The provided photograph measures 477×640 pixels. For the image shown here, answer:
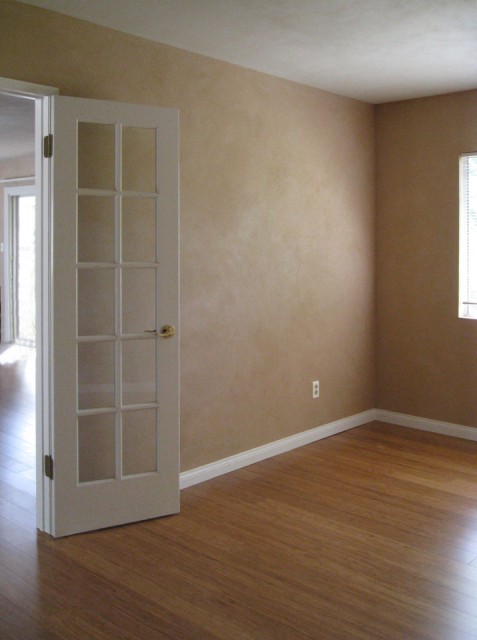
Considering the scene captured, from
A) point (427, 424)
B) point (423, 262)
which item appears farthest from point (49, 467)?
point (423, 262)

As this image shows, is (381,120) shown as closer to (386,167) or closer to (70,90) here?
(386,167)

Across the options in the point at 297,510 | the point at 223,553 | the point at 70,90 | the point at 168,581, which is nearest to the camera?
the point at 168,581

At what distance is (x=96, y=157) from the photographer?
3.49 meters

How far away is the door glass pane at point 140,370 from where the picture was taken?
142 inches

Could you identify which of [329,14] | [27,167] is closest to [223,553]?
[329,14]

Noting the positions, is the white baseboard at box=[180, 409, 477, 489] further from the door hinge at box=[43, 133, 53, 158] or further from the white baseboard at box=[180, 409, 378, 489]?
the door hinge at box=[43, 133, 53, 158]

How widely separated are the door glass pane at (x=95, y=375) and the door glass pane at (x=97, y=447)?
0.08 meters

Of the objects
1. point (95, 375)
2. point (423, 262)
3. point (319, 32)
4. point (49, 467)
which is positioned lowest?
point (49, 467)

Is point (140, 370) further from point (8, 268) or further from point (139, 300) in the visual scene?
point (8, 268)

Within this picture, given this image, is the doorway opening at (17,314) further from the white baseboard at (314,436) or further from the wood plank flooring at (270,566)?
the white baseboard at (314,436)

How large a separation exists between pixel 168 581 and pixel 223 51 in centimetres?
297

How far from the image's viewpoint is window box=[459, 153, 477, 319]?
16.9ft

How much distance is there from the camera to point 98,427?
357 cm

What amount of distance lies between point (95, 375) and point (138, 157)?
3.88 feet
